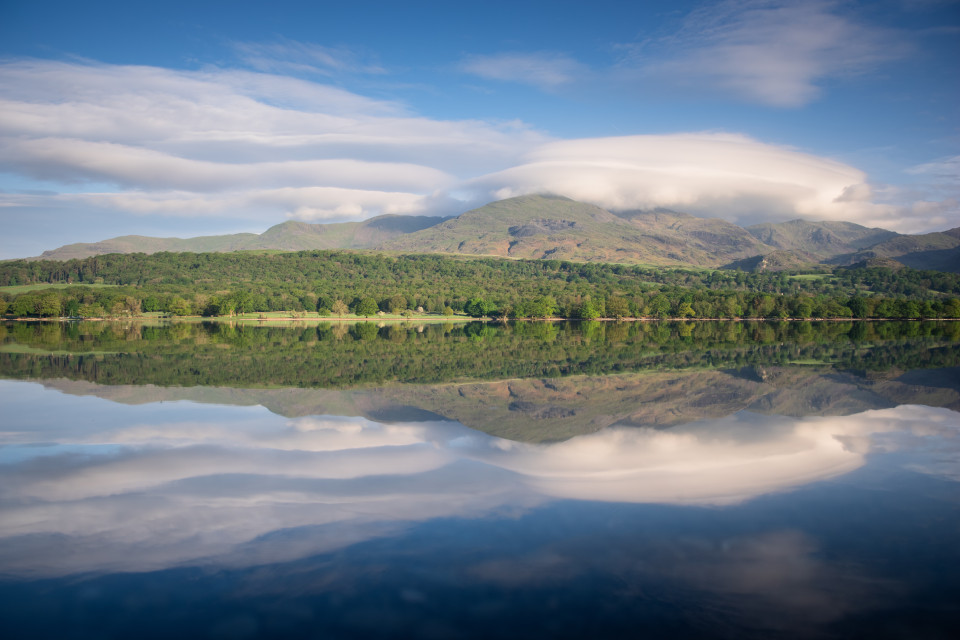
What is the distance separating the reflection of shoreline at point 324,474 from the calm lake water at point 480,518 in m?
0.07

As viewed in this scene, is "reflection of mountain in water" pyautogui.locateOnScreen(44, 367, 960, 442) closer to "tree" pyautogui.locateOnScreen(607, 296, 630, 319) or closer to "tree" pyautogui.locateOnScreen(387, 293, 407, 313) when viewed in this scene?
"tree" pyautogui.locateOnScreen(607, 296, 630, 319)

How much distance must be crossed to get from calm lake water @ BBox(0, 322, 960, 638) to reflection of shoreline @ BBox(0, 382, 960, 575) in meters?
0.07

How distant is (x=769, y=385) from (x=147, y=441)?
23.5 m

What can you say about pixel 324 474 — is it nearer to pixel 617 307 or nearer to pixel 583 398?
pixel 583 398

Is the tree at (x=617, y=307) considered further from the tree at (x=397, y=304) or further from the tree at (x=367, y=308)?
the tree at (x=367, y=308)

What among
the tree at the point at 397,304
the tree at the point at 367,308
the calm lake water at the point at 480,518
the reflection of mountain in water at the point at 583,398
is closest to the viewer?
the calm lake water at the point at 480,518

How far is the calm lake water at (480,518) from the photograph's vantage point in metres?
7.46

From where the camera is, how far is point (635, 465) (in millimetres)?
13688

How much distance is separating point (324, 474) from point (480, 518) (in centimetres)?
425

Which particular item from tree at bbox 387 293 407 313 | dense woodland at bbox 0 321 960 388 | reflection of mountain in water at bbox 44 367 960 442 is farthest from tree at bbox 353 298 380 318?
reflection of mountain in water at bbox 44 367 960 442

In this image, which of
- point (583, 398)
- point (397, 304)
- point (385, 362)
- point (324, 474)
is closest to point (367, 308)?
point (397, 304)

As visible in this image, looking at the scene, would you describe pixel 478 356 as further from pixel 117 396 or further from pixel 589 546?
pixel 589 546

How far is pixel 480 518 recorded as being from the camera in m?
10.4

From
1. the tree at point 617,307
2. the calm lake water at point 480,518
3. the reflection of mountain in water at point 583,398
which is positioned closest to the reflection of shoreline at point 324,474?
the calm lake water at point 480,518
